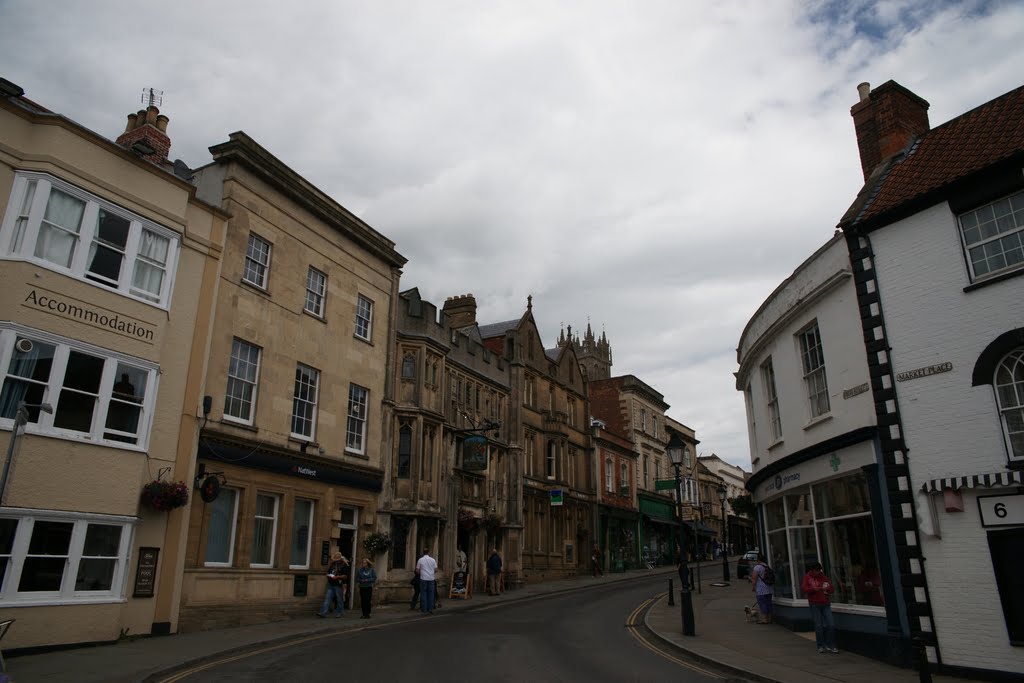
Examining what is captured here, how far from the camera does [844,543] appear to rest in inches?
566

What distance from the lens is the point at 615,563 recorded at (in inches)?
1759

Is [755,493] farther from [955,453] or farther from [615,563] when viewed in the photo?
[615,563]

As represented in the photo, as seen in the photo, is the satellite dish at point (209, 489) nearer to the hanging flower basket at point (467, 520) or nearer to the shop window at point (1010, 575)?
the hanging flower basket at point (467, 520)

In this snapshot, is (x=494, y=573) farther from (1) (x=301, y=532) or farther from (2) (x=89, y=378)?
(2) (x=89, y=378)

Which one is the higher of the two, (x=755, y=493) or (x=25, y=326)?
(x=25, y=326)

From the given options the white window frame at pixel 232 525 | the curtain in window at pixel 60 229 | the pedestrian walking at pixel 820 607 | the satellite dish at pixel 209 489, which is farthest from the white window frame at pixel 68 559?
the pedestrian walking at pixel 820 607

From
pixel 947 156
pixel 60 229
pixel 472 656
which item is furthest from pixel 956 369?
pixel 60 229

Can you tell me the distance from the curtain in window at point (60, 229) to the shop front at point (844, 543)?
16.2 m

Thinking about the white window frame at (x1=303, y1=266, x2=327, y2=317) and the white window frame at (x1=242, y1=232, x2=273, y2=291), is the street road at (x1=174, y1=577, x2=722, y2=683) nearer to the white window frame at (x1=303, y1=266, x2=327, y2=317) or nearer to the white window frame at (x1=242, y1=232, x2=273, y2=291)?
the white window frame at (x1=303, y1=266, x2=327, y2=317)

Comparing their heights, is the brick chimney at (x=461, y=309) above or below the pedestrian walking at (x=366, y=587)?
above

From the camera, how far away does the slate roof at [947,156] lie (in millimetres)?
12242

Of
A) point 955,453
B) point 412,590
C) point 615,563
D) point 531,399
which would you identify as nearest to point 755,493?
point 955,453

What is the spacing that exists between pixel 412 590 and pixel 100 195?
15.6 m

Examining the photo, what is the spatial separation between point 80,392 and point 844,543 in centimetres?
1576
